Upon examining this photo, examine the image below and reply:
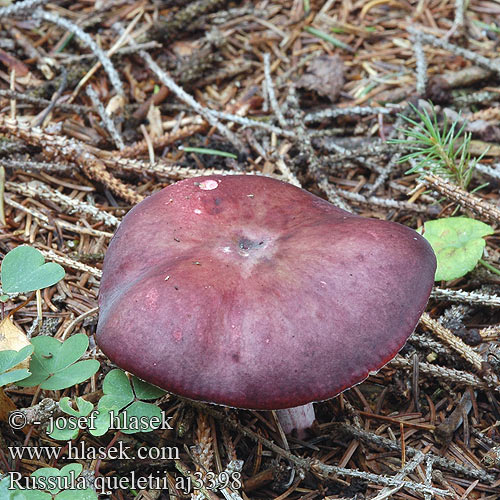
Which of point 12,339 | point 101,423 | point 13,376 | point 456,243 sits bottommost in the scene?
point 456,243

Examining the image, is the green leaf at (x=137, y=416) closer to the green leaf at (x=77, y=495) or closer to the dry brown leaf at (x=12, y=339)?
the green leaf at (x=77, y=495)

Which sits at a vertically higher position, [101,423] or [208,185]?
[208,185]

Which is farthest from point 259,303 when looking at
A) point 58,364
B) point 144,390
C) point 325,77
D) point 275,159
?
point 325,77

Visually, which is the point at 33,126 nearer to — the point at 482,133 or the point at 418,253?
the point at 418,253

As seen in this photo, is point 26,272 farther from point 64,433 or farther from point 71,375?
point 64,433

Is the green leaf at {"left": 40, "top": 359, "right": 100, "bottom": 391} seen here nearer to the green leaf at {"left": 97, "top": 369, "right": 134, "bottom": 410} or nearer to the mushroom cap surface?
the green leaf at {"left": 97, "top": 369, "right": 134, "bottom": 410}

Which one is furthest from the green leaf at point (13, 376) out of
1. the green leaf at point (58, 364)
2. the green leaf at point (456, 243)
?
the green leaf at point (456, 243)
